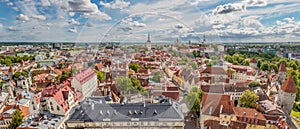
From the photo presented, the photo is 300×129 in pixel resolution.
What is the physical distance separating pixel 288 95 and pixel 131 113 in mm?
10065

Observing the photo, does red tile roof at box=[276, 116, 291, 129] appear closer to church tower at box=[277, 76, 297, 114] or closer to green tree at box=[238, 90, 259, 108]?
green tree at box=[238, 90, 259, 108]

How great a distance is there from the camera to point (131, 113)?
667 centimetres

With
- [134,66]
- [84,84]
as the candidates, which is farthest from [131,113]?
[134,66]

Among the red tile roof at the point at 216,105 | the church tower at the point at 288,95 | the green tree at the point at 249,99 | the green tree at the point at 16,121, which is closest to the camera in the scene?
the red tile roof at the point at 216,105

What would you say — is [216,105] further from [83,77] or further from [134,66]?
[83,77]

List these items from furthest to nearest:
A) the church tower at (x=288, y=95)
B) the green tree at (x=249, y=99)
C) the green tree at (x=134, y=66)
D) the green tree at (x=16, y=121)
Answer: the green tree at (x=134, y=66) < the church tower at (x=288, y=95) < the green tree at (x=249, y=99) < the green tree at (x=16, y=121)

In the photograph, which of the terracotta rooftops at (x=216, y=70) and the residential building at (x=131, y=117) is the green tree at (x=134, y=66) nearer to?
the terracotta rooftops at (x=216, y=70)

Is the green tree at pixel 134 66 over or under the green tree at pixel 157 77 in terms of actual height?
under

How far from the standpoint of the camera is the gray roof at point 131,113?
21.4 ft

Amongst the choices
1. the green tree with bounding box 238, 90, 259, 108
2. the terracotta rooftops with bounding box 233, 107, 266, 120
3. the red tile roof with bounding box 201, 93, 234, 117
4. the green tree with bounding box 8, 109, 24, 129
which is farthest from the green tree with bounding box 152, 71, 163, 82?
the green tree with bounding box 8, 109, 24, 129

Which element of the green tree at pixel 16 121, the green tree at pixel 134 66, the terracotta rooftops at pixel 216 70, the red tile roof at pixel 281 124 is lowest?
the green tree at pixel 16 121

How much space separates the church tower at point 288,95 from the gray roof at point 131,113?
8158 millimetres

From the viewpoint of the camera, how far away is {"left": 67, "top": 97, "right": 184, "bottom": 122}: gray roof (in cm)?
652

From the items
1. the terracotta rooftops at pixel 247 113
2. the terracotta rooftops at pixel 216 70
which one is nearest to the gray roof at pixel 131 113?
the terracotta rooftops at pixel 216 70
